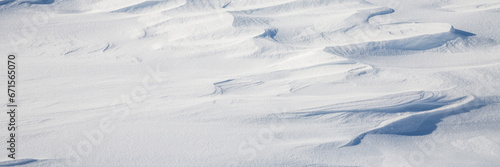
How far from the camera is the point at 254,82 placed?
73.4 inches

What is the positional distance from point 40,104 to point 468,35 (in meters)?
2.10

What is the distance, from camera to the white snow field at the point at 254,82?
1444 millimetres

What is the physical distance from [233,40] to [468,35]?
1238 millimetres

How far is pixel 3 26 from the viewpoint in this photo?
2490 mm

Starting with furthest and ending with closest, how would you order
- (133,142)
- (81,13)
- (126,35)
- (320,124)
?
(81,13)
(126,35)
(320,124)
(133,142)

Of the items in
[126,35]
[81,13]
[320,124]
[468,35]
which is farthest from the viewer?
[81,13]

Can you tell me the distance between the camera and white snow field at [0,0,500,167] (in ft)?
4.74

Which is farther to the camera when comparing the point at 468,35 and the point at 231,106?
the point at 468,35

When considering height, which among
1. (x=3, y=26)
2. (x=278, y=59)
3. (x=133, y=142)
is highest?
(x=3, y=26)

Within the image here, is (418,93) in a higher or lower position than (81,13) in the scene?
lower

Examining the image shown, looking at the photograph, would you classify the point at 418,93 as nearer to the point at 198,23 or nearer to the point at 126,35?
the point at 198,23

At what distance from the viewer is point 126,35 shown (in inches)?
94.7

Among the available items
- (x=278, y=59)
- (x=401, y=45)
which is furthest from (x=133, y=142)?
(x=401, y=45)

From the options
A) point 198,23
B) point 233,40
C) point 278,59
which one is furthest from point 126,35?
point 278,59
